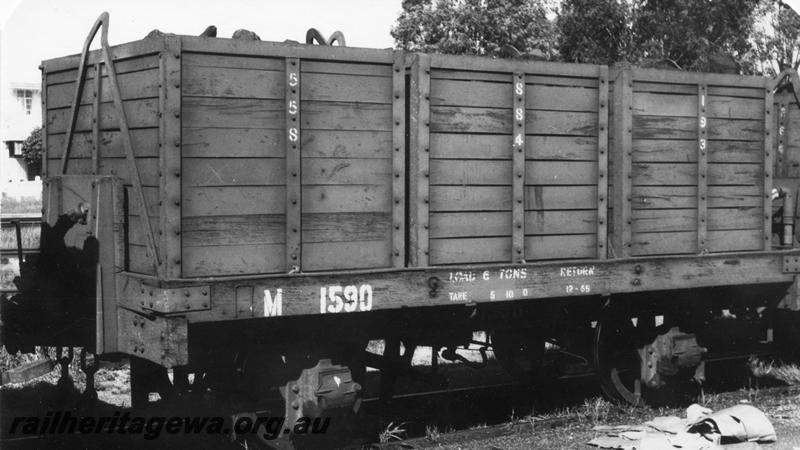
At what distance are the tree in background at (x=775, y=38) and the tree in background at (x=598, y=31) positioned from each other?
4285 millimetres

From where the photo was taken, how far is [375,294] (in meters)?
6.09

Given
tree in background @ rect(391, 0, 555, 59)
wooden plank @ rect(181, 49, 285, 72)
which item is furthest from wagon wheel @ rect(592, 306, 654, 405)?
tree in background @ rect(391, 0, 555, 59)

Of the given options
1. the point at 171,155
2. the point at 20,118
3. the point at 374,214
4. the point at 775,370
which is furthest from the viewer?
the point at 20,118

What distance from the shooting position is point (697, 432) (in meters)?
6.69

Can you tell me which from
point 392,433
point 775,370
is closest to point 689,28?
point 775,370

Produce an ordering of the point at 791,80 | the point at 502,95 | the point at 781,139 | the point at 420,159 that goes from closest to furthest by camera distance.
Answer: the point at 420,159, the point at 502,95, the point at 791,80, the point at 781,139

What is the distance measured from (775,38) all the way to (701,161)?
2456 centimetres

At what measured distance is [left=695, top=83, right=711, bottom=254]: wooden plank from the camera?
24.8ft

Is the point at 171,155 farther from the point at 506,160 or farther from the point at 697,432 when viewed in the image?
the point at 697,432

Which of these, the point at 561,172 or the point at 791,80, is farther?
the point at 791,80

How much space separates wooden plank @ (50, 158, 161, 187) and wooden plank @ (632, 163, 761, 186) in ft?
12.0

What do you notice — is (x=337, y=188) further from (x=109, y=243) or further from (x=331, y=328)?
(x=109, y=243)

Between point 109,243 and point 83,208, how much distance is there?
376mm

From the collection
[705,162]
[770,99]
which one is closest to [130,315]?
[705,162]
